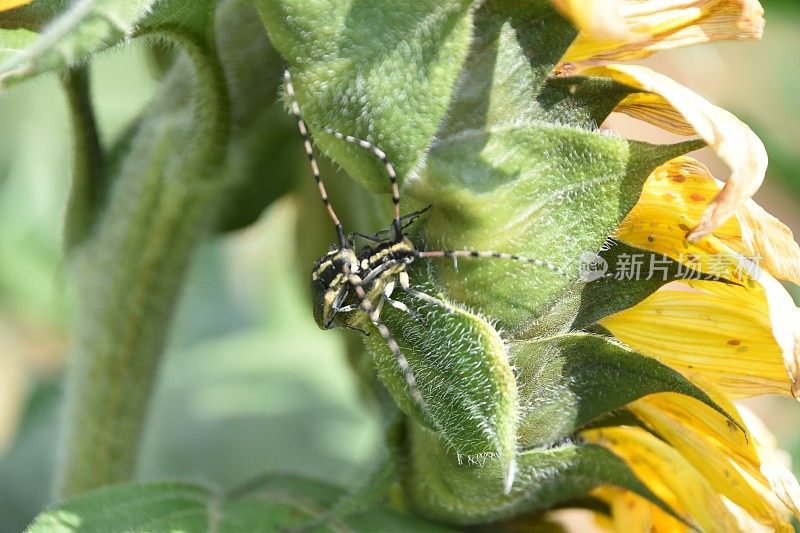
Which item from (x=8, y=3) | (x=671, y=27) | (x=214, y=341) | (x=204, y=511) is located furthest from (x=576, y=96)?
(x=214, y=341)

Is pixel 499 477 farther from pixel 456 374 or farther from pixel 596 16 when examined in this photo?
pixel 596 16

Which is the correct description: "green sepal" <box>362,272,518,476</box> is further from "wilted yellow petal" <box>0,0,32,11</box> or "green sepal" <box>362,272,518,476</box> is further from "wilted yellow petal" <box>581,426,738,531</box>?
"wilted yellow petal" <box>0,0,32,11</box>

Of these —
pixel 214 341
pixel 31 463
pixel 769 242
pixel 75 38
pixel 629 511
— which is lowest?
pixel 214 341

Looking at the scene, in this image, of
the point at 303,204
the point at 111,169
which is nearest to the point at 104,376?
the point at 111,169

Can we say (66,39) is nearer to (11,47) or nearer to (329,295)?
(11,47)

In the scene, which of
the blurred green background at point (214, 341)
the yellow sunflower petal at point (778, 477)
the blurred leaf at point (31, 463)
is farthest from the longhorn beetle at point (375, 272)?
the blurred leaf at point (31, 463)

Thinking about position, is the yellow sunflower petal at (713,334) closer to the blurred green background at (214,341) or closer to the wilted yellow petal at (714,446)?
the wilted yellow petal at (714,446)

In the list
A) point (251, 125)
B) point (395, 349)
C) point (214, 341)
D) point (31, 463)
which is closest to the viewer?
point (395, 349)
